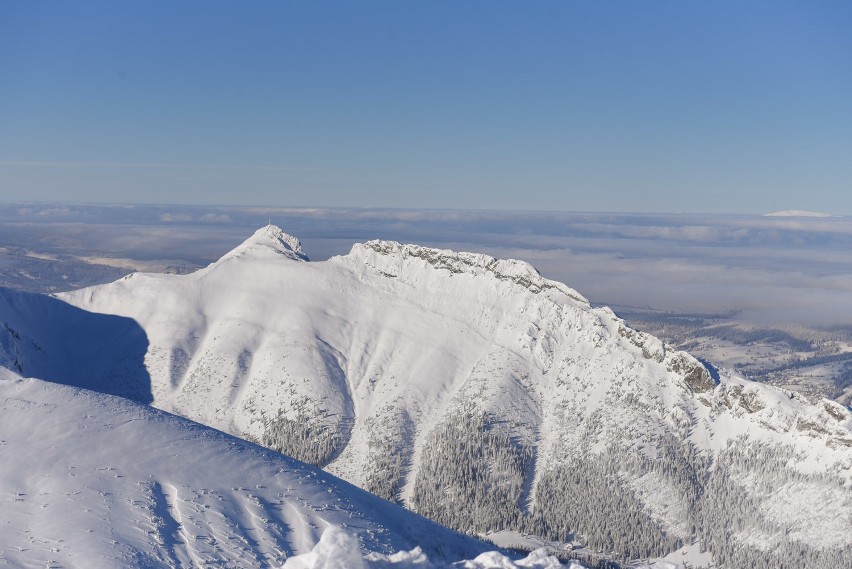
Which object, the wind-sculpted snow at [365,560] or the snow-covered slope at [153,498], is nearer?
the wind-sculpted snow at [365,560]

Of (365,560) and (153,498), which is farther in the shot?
(153,498)

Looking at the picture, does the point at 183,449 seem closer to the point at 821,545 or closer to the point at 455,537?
the point at 455,537

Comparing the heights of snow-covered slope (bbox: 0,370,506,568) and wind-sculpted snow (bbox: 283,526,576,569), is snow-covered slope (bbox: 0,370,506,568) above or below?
below

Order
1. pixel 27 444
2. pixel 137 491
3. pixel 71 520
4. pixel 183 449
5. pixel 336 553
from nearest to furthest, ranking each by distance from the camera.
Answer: pixel 336 553 < pixel 71 520 < pixel 137 491 < pixel 27 444 < pixel 183 449

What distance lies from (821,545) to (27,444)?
632ft

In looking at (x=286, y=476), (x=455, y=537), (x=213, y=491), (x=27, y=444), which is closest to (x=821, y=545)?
(x=455, y=537)

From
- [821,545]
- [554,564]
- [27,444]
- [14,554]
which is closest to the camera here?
[554,564]

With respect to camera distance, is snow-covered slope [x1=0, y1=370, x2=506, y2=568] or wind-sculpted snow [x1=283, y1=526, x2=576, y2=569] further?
snow-covered slope [x1=0, y1=370, x2=506, y2=568]

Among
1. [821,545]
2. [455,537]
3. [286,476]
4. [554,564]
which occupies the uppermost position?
[554,564]

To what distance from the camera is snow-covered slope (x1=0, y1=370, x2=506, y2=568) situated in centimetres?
9494

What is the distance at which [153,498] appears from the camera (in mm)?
111562

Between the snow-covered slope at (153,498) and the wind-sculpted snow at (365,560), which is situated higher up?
the wind-sculpted snow at (365,560)

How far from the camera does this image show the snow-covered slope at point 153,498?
3738 inches

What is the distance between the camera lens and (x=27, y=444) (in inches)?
4788
